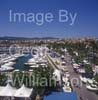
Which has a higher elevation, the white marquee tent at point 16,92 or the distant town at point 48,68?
the distant town at point 48,68

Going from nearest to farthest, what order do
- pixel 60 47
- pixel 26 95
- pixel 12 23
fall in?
pixel 26 95 → pixel 12 23 → pixel 60 47

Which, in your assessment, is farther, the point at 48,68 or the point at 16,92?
the point at 48,68

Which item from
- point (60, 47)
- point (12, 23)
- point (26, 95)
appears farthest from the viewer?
point (60, 47)

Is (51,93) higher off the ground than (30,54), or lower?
lower

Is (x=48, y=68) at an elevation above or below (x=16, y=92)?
above

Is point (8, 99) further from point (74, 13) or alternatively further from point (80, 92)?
point (74, 13)

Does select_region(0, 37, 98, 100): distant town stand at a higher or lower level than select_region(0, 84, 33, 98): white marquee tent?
higher

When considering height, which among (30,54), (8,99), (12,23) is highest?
(12,23)

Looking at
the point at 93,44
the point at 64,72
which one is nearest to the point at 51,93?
the point at 64,72

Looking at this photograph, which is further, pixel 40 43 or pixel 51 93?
pixel 40 43
